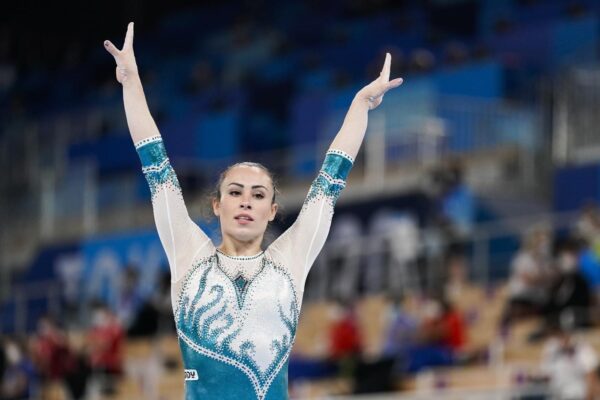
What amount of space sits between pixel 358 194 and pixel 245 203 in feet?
39.4

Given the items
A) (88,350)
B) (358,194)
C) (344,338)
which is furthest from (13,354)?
(344,338)

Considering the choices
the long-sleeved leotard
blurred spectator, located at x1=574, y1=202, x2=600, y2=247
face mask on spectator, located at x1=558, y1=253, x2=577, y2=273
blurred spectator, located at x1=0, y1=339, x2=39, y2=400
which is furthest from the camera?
blurred spectator, located at x1=0, y1=339, x2=39, y2=400

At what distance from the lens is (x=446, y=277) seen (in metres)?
A: 13.7

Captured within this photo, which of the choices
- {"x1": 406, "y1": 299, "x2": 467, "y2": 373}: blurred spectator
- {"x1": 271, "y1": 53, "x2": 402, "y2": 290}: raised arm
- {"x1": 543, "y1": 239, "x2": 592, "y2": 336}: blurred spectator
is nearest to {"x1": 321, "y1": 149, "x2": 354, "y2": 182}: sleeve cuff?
A: {"x1": 271, "y1": 53, "x2": 402, "y2": 290}: raised arm

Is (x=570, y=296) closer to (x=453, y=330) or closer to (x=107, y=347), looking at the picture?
(x=453, y=330)

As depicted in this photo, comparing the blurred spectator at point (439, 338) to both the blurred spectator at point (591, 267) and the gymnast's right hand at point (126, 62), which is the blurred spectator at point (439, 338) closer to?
the blurred spectator at point (591, 267)

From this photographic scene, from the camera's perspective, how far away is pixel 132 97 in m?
4.57

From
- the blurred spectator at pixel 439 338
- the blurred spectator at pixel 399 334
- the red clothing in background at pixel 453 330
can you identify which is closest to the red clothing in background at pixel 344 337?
the blurred spectator at pixel 399 334

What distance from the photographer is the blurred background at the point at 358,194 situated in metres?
12.5

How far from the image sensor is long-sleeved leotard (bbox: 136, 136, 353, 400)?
446cm

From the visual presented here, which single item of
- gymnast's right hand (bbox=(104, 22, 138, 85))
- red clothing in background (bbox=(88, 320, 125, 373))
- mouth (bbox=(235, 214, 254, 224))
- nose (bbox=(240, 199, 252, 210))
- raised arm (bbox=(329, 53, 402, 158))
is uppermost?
red clothing in background (bbox=(88, 320, 125, 373))

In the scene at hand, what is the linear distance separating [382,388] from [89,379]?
447 cm

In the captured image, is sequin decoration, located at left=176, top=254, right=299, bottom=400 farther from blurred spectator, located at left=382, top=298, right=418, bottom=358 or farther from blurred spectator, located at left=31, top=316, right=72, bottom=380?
blurred spectator, located at left=31, top=316, right=72, bottom=380

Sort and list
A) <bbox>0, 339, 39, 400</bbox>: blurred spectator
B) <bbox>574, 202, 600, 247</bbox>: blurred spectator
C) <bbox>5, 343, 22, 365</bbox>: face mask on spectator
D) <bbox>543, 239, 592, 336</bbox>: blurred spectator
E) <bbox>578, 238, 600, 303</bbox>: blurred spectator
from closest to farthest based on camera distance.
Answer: <bbox>543, 239, 592, 336</bbox>: blurred spectator, <bbox>578, 238, 600, 303</bbox>: blurred spectator, <bbox>574, 202, 600, 247</bbox>: blurred spectator, <bbox>0, 339, 39, 400</bbox>: blurred spectator, <bbox>5, 343, 22, 365</bbox>: face mask on spectator
